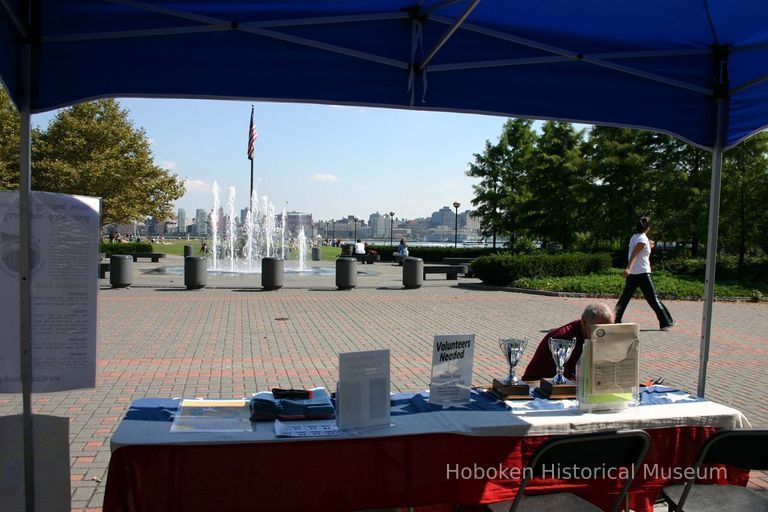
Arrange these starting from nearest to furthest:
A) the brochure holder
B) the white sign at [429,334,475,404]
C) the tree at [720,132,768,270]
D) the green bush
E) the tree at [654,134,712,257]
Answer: the brochure holder < the white sign at [429,334,475,404] < the tree at [720,132,768,270] < the tree at [654,134,712,257] < the green bush

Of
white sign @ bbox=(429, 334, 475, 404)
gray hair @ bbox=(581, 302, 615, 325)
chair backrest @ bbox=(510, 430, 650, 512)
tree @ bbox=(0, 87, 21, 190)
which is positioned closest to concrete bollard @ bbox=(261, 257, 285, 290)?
gray hair @ bbox=(581, 302, 615, 325)

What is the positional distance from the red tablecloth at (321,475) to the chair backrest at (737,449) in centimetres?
56

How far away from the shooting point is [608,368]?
330cm

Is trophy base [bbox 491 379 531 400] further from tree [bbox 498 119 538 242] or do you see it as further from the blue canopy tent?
tree [bbox 498 119 538 242]

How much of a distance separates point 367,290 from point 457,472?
16.3m

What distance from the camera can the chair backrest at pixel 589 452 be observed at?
2684 millimetres

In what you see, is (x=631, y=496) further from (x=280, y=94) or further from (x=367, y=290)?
(x=367, y=290)

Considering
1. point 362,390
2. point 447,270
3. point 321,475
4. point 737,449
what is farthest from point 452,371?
point 447,270

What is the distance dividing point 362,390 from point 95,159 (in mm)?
38582

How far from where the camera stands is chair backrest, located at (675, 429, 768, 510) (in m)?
2.88

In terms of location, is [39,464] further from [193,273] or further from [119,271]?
[119,271]

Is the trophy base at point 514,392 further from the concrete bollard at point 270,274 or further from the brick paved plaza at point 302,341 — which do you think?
the concrete bollard at point 270,274

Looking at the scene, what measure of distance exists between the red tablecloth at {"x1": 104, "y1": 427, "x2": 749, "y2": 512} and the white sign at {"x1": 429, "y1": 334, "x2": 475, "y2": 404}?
1.41 ft

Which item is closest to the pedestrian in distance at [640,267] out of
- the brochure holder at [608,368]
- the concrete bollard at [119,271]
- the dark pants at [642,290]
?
the dark pants at [642,290]
